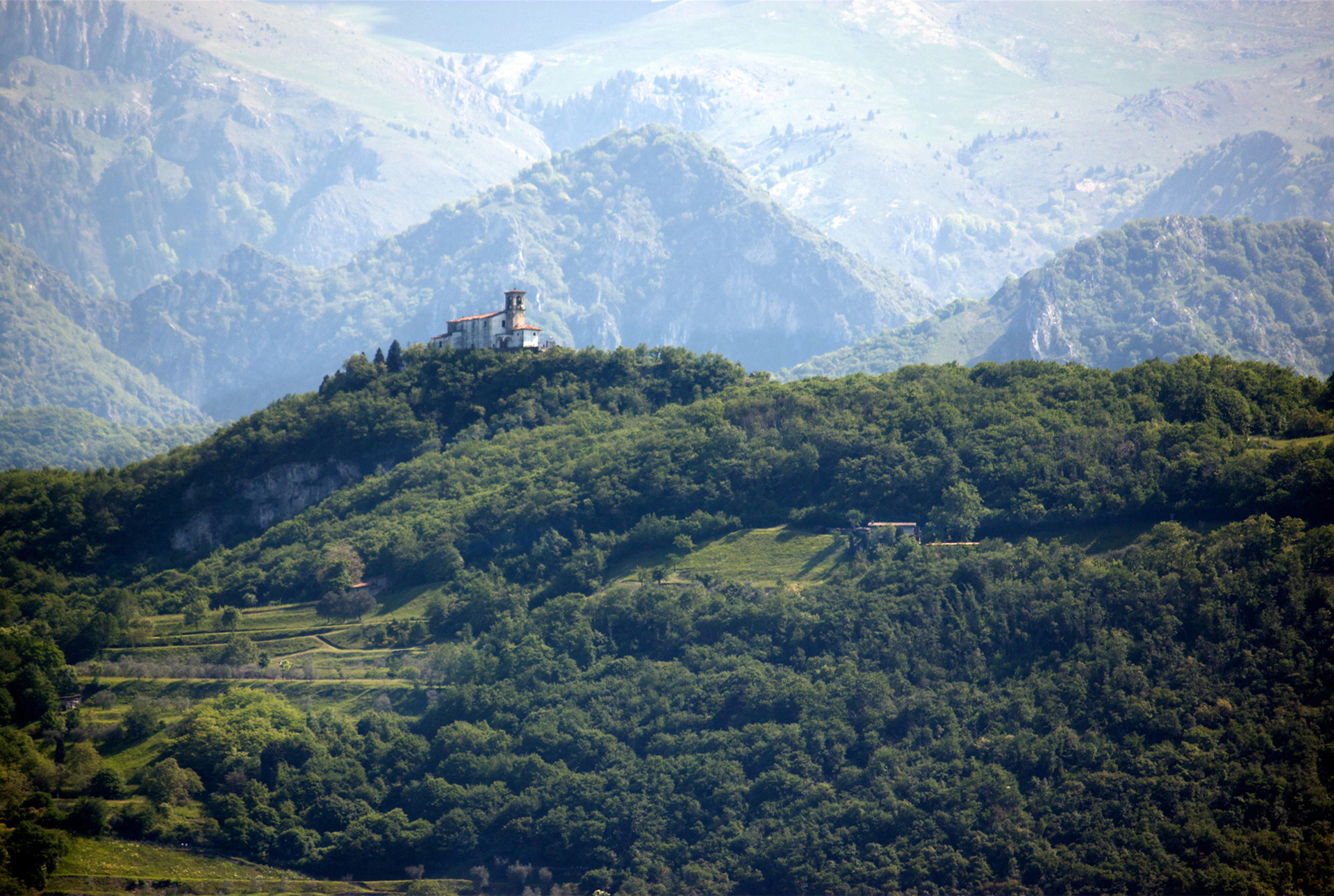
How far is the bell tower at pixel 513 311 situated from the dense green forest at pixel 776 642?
14558 millimetres

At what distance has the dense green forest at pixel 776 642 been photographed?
89.8m

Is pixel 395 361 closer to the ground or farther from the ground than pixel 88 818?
farther from the ground

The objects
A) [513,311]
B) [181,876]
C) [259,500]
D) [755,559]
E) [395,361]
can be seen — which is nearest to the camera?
[181,876]

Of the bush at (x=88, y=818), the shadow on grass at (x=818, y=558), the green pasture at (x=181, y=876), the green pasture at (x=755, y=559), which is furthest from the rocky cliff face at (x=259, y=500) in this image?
the shadow on grass at (x=818, y=558)

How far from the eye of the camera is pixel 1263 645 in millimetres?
94562

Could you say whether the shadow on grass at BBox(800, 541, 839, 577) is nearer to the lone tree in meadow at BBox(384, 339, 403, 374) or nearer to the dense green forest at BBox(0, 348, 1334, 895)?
the dense green forest at BBox(0, 348, 1334, 895)

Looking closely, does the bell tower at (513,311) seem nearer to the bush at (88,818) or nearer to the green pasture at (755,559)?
the green pasture at (755,559)

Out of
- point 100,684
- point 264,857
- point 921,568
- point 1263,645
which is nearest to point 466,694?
point 264,857

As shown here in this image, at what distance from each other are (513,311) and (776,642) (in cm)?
5684

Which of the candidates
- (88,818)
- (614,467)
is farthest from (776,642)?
(88,818)

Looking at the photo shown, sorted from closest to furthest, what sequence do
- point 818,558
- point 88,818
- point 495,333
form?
1. point 88,818
2. point 818,558
3. point 495,333

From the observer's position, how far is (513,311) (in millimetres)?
152500

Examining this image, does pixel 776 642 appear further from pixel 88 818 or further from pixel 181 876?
pixel 88 818

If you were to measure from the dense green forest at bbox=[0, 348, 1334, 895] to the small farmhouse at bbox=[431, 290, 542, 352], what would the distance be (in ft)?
39.8
